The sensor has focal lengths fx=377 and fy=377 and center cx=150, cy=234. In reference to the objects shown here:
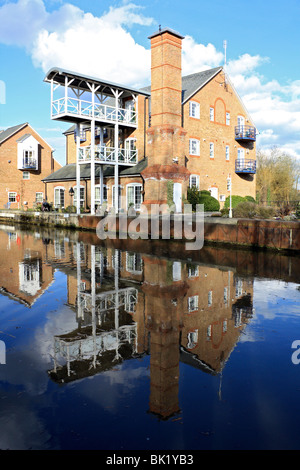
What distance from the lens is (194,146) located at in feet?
95.4

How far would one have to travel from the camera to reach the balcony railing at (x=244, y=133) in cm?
3328

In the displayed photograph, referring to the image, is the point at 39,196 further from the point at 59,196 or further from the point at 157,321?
the point at 157,321

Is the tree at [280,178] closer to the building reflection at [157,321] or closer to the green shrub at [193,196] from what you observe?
the green shrub at [193,196]

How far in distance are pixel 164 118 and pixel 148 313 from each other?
20.1m

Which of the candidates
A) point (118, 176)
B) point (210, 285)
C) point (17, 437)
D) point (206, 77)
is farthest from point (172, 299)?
point (206, 77)

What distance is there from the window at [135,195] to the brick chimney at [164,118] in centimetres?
310

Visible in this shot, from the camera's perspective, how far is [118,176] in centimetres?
2983

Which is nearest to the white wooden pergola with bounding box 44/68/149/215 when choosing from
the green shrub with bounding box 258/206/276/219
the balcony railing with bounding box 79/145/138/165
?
the balcony railing with bounding box 79/145/138/165

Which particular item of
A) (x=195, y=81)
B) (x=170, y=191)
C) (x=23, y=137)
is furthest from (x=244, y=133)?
(x=23, y=137)

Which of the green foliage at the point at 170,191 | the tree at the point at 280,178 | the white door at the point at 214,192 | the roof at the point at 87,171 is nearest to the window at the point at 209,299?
the green foliage at the point at 170,191

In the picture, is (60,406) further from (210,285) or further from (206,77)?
(206,77)

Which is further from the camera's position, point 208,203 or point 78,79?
point 208,203

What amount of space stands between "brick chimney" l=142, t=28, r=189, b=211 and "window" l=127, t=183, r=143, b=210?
310 centimetres

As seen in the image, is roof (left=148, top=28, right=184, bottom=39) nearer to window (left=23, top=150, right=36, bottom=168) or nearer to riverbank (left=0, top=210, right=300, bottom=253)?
riverbank (left=0, top=210, right=300, bottom=253)
